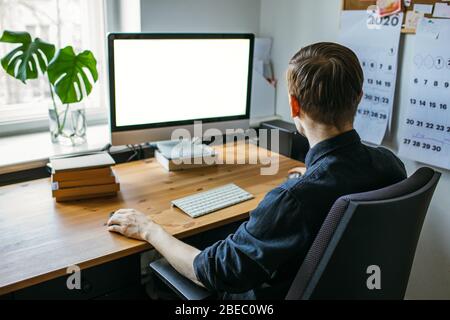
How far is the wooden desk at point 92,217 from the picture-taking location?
1.23m

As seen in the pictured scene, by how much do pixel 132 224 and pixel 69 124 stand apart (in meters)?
0.81

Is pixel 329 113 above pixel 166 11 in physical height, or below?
below

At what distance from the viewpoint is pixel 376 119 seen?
6.50 feet

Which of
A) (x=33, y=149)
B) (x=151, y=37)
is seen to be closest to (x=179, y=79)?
→ (x=151, y=37)

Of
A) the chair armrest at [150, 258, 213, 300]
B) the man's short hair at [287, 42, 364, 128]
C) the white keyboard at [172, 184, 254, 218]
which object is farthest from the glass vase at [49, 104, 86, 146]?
the man's short hair at [287, 42, 364, 128]

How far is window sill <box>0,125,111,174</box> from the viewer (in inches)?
70.7

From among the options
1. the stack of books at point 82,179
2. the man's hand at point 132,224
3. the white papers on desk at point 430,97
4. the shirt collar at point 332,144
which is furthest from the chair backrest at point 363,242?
the stack of books at point 82,179

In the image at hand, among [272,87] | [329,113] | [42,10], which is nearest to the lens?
[329,113]

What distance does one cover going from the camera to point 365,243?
98 cm

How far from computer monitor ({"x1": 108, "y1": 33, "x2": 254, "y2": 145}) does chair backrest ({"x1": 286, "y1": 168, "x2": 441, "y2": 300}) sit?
1003 millimetres

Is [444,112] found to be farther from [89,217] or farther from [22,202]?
[22,202]

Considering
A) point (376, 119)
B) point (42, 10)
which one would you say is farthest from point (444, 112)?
point (42, 10)

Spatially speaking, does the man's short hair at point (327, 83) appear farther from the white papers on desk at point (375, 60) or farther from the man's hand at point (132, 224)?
the white papers on desk at point (375, 60)

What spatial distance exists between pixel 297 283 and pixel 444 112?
1.04 metres
